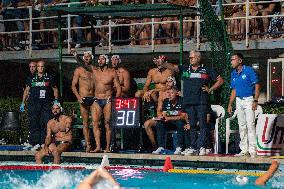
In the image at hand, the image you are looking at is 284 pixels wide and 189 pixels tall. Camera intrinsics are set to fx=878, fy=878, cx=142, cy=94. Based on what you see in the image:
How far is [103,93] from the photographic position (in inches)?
706

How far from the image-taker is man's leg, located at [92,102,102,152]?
1769cm

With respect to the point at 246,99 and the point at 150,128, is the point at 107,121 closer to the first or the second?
the point at 150,128

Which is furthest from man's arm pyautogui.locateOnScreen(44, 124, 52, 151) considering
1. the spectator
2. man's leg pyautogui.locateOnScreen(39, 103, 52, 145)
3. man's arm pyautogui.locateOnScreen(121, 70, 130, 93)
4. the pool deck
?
the spectator

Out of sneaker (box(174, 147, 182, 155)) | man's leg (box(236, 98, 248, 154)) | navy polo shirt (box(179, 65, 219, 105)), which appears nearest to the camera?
man's leg (box(236, 98, 248, 154))

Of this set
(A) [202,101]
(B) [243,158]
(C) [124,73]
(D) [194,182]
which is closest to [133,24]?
(C) [124,73]

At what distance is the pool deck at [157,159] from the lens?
1542 cm

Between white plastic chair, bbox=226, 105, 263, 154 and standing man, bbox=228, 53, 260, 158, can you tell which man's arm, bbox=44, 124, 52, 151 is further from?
standing man, bbox=228, 53, 260, 158

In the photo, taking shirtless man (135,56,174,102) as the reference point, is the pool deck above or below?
below

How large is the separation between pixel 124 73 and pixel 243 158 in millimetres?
3801

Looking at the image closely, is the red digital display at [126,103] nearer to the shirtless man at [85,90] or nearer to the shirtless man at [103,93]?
the shirtless man at [103,93]

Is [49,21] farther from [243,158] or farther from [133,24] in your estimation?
[243,158]

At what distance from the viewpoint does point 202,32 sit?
73.8 feet

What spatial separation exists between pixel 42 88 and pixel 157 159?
11.7 feet

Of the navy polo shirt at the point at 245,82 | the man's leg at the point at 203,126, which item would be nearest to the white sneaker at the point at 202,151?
A: the man's leg at the point at 203,126
